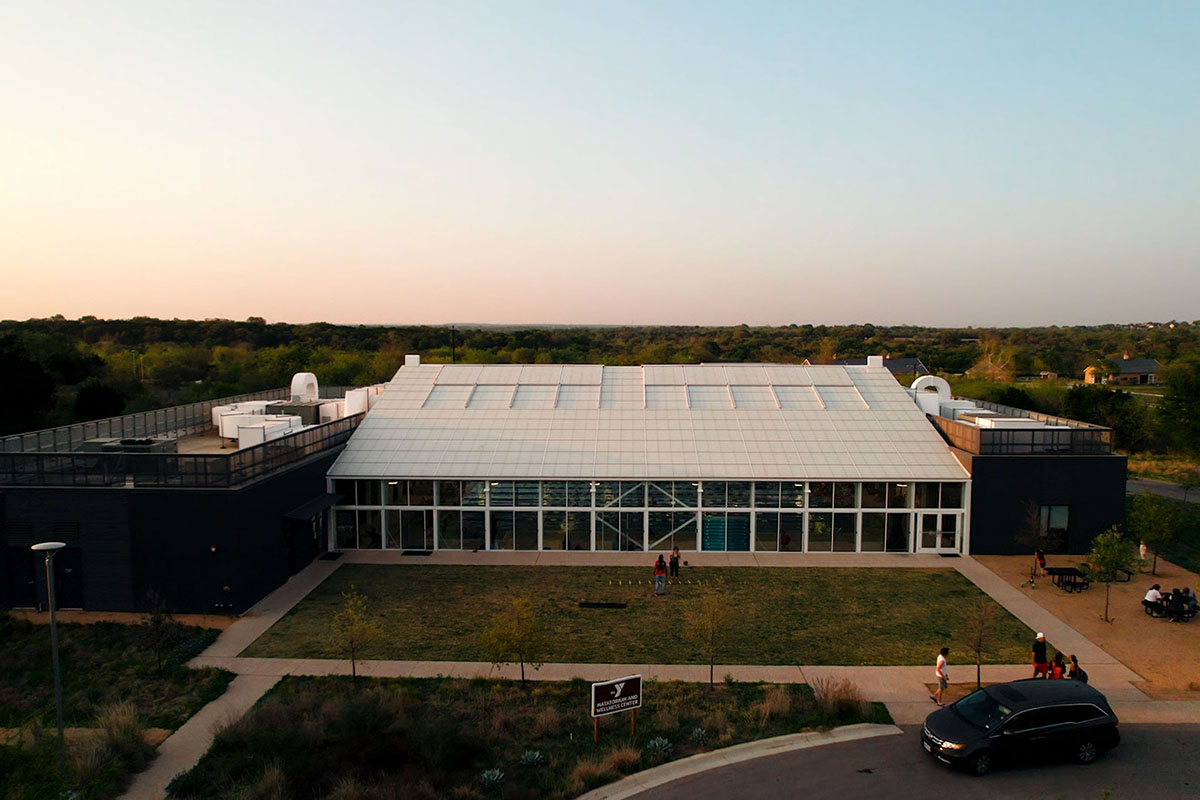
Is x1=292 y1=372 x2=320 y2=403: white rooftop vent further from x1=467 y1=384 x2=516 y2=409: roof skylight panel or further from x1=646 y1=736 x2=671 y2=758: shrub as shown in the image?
x1=646 y1=736 x2=671 y2=758: shrub

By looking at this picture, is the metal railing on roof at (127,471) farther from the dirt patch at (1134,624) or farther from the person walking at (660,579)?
the dirt patch at (1134,624)

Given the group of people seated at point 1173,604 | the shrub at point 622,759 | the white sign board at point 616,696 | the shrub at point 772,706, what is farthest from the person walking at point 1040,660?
the shrub at point 622,759

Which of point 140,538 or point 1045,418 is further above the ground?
point 1045,418

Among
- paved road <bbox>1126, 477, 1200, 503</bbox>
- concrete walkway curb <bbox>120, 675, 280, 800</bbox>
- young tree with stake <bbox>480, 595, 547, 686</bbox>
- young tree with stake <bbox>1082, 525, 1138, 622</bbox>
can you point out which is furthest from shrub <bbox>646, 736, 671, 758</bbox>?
paved road <bbox>1126, 477, 1200, 503</bbox>

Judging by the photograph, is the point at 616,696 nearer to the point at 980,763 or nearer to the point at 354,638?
the point at 354,638

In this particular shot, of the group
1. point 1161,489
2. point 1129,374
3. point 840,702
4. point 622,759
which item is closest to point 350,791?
point 622,759

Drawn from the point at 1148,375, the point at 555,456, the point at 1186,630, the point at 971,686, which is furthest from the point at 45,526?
the point at 1148,375

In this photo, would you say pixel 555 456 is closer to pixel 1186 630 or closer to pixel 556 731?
pixel 556 731
